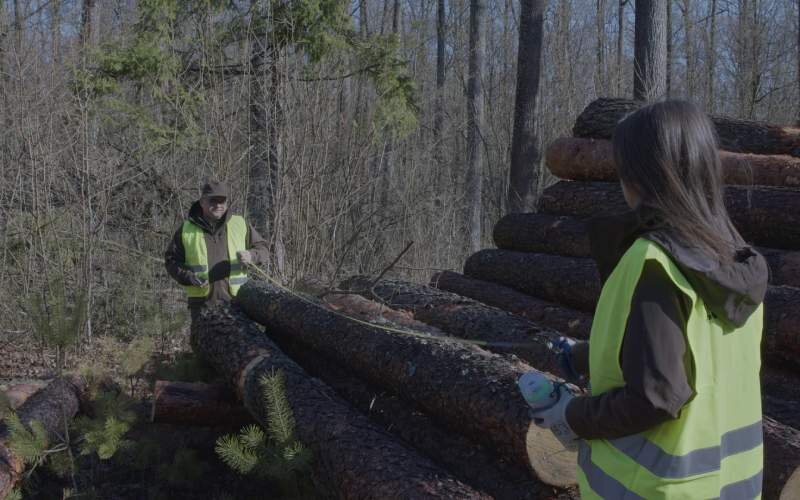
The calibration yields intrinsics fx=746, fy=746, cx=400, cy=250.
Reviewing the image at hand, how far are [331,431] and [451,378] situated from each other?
707mm

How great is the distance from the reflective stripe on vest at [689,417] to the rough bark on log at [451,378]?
4.33 ft

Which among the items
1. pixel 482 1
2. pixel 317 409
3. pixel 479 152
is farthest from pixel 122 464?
pixel 482 1

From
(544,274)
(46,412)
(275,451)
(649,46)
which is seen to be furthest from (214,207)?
(649,46)

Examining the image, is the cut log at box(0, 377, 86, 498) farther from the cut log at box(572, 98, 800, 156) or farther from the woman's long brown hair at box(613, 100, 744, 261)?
the cut log at box(572, 98, 800, 156)

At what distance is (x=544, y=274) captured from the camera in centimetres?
716

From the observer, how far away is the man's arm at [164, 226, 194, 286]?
6.72 m

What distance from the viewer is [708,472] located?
6.12 ft

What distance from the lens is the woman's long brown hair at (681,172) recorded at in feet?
6.04

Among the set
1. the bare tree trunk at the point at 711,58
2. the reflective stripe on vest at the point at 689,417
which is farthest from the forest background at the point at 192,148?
the bare tree trunk at the point at 711,58

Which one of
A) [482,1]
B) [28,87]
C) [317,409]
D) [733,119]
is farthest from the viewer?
[482,1]

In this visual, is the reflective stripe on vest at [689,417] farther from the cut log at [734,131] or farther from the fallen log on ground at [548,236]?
the cut log at [734,131]

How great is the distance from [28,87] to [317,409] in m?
7.28

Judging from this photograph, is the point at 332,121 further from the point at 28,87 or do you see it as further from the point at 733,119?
the point at 733,119

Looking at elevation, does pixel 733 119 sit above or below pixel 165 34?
below
